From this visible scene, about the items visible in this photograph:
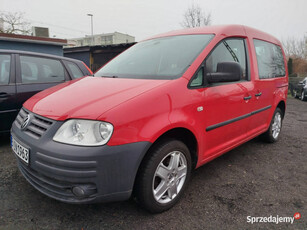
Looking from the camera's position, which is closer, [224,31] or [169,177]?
[169,177]

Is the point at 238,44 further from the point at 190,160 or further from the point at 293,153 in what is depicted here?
the point at 293,153

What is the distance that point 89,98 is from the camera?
1.75 meters

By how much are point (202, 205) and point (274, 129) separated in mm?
2533

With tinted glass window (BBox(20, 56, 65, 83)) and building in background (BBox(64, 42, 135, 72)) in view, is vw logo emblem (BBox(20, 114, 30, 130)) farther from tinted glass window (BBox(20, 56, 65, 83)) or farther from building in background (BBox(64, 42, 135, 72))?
building in background (BBox(64, 42, 135, 72))

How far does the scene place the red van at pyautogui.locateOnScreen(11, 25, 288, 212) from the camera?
151 cm

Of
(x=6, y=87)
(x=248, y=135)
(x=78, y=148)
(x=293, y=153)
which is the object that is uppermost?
(x=6, y=87)

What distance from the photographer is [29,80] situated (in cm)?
343

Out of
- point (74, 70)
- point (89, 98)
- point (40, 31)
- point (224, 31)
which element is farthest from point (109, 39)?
point (89, 98)

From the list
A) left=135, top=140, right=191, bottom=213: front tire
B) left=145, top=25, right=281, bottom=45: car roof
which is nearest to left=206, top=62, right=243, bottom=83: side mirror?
left=145, top=25, right=281, bottom=45: car roof

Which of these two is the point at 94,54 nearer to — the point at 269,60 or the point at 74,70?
the point at 74,70

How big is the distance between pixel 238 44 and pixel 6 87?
130 inches

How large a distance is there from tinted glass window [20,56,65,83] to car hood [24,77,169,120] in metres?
Answer: 1.63

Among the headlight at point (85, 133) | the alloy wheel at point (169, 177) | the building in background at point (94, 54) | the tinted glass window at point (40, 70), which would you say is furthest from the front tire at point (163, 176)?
the building in background at point (94, 54)

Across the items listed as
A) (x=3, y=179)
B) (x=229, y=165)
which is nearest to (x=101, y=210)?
(x=3, y=179)
